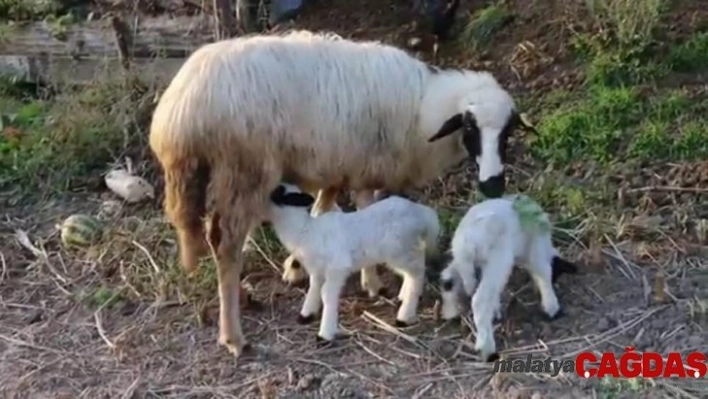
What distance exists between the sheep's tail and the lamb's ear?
96 centimetres

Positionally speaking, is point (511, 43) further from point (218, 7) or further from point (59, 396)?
point (59, 396)

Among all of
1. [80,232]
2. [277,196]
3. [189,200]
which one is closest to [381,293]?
[277,196]

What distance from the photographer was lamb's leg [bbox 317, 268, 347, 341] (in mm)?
4617

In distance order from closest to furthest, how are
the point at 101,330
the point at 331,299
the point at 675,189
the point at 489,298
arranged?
the point at 489,298 → the point at 331,299 → the point at 101,330 → the point at 675,189

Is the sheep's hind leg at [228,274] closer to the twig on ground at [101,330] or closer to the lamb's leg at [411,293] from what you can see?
the twig on ground at [101,330]

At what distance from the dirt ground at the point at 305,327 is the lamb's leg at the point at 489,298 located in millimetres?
71

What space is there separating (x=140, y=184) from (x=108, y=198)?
21cm

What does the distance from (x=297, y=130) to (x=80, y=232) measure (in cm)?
152

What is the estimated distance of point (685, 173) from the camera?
5.89 metres

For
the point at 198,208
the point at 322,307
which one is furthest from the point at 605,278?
the point at 198,208

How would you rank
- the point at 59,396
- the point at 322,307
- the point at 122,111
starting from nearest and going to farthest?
the point at 59,396
the point at 322,307
the point at 122,111

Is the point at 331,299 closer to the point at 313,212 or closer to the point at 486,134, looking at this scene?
the point at 313,212

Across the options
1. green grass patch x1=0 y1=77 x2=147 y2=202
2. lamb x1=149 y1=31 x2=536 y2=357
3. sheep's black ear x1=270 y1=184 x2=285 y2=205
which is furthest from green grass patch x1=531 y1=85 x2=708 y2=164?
green grass patch x1=0 y1=77 x2=147 y2=202

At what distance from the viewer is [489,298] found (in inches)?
175
